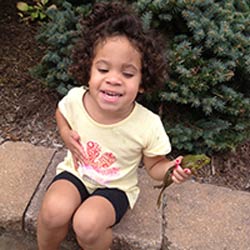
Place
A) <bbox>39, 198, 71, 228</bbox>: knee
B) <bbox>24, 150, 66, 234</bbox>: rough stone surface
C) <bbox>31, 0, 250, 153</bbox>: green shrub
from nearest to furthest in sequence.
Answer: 1. <bbox>39, 198, 71, 228</bbox>: knee
2. <bbox>24, 150, 66, 234</bbox>: rough stone surface
3. <bbox>31, 0, 250, 153</bbox>: green shrub

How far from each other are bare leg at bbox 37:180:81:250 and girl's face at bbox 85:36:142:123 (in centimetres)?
37

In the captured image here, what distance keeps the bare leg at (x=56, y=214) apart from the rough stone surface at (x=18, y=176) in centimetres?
21

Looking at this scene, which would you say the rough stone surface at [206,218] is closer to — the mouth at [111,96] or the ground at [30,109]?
the ground at [30,109]

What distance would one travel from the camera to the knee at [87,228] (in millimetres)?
1762

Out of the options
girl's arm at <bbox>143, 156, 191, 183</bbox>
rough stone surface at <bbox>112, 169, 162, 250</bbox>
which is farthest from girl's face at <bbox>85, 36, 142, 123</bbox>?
rough stone surface at <bbox>112, 169, 162, 250</bbox>

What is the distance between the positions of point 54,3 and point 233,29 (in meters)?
1.11

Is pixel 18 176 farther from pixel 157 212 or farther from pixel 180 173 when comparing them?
pixel 180 173

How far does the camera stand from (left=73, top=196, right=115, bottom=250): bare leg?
1.77m

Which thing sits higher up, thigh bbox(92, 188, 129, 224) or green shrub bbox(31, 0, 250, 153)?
green shrub bbox(31, 0, 250, 153)

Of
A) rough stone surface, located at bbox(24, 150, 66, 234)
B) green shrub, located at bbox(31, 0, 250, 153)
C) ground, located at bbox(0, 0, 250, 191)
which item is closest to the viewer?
rough stone surface, located at bbox(24, 150, 66, 234)

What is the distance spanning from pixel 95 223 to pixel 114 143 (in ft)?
1.06

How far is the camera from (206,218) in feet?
6.84

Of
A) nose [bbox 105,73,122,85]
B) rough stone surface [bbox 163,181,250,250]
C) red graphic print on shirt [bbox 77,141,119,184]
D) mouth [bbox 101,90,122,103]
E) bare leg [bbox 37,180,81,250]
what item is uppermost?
nose [bbox 105,73,122,85]

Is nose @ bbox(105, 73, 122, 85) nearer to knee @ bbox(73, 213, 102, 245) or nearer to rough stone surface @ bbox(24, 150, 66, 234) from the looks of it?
knee @ bbox(73, 213, 102, 245)
